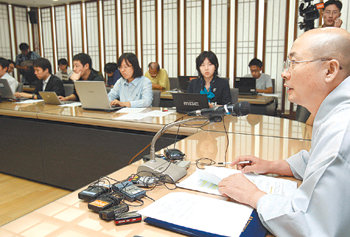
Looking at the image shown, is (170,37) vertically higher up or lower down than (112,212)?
higher up

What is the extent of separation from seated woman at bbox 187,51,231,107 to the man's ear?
2168 mm

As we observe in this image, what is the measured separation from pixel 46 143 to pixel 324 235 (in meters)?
2.63

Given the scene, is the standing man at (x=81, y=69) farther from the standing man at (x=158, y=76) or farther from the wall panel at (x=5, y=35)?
the wall panel at (x=5, y=35)

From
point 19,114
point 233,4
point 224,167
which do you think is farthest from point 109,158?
point 233,4

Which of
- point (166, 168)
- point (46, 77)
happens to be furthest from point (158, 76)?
point (166, 168)

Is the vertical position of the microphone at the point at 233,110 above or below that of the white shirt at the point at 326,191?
above

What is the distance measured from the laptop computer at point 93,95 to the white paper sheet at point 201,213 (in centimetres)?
184

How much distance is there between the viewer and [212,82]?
312 cm

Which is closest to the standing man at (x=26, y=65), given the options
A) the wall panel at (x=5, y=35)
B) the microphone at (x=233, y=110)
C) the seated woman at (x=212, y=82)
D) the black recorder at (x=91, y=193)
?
the wall panel at (x=5, y=35)

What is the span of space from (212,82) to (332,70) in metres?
2.30

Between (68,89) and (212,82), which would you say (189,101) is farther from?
(68,89)

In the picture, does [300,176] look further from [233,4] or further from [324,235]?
[233,4]

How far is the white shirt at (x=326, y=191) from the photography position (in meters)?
0.66

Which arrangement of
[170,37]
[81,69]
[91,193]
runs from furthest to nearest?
[170,37], [81,69], [91,193]
